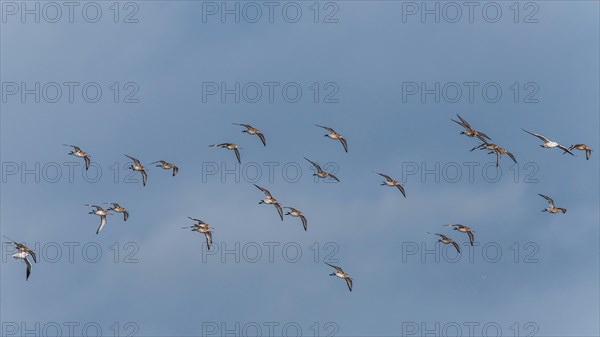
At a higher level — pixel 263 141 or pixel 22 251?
pixel 263 141

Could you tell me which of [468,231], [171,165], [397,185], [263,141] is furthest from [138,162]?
[468,231]

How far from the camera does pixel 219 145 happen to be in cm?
12838

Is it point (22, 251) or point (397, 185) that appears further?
point (397, 185)

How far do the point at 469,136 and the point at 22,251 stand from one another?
44.9 m

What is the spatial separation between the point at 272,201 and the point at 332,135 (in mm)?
8946

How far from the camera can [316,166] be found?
129625mm

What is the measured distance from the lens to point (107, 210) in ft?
436

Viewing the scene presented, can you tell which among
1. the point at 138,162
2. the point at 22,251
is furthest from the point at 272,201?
the point at 22,251

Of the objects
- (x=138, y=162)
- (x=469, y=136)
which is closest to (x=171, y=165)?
(x=138, y=162)

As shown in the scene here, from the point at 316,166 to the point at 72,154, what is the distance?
2512 cm

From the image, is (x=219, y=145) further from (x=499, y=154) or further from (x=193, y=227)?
(x=499, y=154)

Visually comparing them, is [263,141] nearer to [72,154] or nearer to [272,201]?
[272,201]

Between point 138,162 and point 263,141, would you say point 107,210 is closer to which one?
point 138,162

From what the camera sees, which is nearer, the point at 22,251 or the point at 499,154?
the point at 22,251
